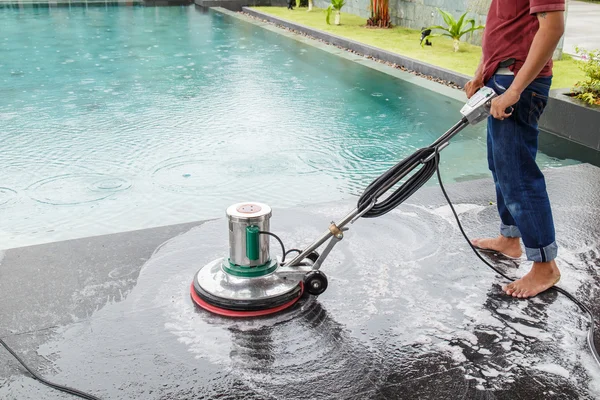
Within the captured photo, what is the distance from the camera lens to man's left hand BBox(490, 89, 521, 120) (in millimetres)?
2389

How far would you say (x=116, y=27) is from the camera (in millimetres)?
12852

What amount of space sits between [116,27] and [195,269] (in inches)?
440

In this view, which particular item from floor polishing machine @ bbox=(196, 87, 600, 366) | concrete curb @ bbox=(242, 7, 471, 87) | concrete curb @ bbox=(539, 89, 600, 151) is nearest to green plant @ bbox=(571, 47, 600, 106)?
concrete curb @ bbox=(539, 89, 600, 151)

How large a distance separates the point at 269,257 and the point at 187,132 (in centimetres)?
355

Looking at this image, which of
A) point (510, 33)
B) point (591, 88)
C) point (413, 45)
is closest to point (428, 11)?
point (413, 45)

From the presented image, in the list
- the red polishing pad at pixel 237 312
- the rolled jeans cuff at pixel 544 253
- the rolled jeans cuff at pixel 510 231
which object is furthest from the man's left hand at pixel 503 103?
the red polishing pad at pixel 237 312

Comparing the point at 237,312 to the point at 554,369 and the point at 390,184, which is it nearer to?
the point at 390,184

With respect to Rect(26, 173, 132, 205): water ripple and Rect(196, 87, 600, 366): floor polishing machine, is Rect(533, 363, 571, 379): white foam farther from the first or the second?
Rect(26, 173, 132, 205): water ripple

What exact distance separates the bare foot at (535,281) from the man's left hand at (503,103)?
694 mm

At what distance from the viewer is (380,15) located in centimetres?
1234

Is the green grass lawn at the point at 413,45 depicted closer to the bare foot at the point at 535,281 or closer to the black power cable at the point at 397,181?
the bare foot at the point at 535,281

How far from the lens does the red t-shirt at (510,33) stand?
7.95 ft

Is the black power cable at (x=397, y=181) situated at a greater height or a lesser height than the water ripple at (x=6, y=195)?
greater

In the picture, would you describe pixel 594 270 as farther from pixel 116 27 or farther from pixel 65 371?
pixel 116 27
